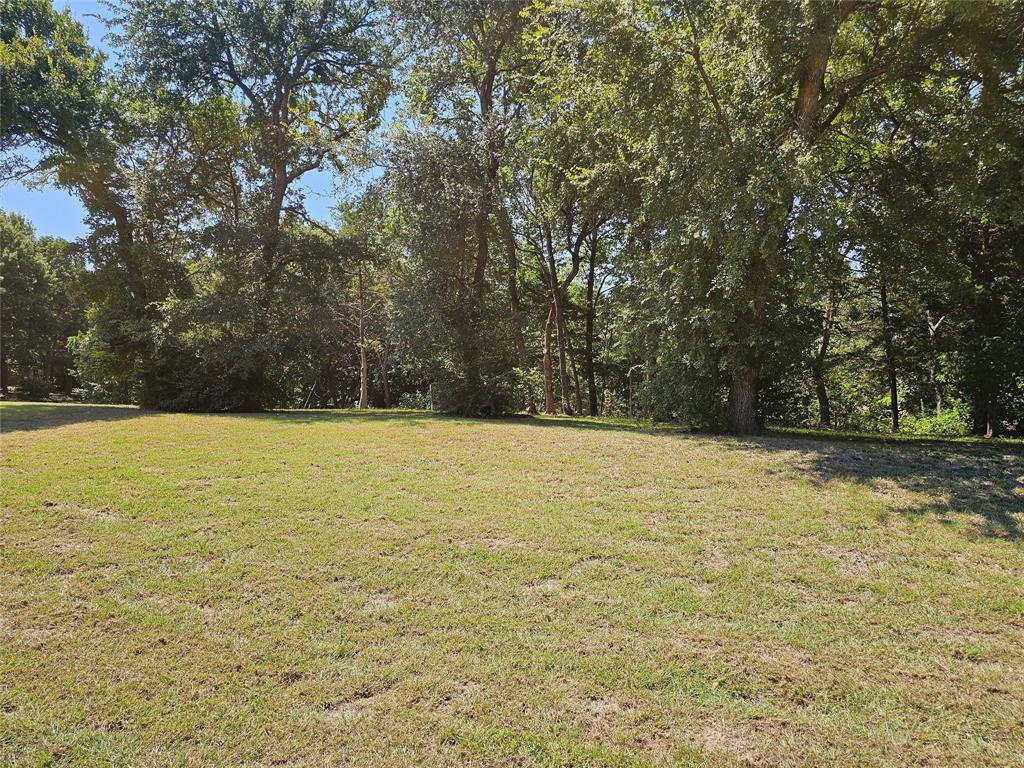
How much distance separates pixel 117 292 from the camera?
47.0 feet

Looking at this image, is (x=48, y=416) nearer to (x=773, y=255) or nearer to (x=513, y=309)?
(x=513, y=309)

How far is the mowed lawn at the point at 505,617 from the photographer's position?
2.35 meters

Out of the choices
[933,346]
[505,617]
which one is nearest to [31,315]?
[505,617]

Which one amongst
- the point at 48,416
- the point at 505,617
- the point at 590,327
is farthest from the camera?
the point at 590,327

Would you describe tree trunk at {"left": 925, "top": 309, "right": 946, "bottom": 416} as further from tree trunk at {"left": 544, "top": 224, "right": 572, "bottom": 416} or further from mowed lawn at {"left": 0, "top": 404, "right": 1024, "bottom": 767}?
tree trunk at {"left": 544, "top": 224, "right": 572, "bottom": 416}

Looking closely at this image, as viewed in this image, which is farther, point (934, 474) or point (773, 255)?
point (773, 255)

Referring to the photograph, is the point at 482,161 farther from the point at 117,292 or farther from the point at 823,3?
the point at 117,292

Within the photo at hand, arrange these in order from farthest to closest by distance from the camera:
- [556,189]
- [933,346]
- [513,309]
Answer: [556,189], [933,346], [513,309]

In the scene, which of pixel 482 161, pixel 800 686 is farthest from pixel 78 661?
pixel 482 161

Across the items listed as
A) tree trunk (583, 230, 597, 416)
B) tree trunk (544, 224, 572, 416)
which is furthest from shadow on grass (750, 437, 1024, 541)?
tree trunk (583, 230, 597, 416)

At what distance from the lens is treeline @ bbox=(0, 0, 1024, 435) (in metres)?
8.55

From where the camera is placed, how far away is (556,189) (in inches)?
637

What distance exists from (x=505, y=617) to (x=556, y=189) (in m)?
15.0

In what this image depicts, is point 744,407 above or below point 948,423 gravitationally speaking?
above
